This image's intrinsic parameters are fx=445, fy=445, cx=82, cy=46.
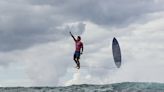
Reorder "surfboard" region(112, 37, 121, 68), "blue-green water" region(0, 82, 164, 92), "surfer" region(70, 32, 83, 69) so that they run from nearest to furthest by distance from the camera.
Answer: "blue-green water" region(0, 82, 164, 92)
"surfer" region(70, 32, 83, 69)
"surfboard" region(112, 37, 121, 68)

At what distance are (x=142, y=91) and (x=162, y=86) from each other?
277cm

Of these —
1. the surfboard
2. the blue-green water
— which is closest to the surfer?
the blue-green water

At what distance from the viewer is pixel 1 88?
171 feet

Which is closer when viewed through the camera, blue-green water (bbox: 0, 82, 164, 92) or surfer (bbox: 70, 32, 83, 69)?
blue-green water (bbox: 0, 82, 164, 92)

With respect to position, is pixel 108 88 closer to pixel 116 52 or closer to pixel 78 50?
pixel 78 50

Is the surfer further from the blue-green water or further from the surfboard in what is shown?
the surfboard

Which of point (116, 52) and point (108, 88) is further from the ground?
point (116, 52)

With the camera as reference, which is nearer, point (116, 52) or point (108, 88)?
point (108, 88)

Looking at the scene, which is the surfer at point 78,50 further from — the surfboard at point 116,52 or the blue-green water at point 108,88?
the surfboard at point 116,52

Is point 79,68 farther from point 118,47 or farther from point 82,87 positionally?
point 118,47

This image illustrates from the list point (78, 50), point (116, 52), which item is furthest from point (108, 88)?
point (116, 52)

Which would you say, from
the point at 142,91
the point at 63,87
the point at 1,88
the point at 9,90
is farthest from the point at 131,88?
the point at 1,88

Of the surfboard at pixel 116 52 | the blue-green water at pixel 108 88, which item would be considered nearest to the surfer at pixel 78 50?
the blue-green water at pixel 108 88

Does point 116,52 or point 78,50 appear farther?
point 116,52
